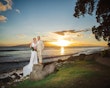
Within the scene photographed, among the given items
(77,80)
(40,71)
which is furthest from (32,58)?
(77,80)

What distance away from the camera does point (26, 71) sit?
13.7 m

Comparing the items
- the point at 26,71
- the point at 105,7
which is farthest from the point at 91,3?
the point at 26,71

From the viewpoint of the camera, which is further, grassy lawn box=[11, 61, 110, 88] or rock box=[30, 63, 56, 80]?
rock box=[30, 63, 56, 80]

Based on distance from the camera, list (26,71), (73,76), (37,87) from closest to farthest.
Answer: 1. (37,87)
2. (73,76)
3. (26,71)

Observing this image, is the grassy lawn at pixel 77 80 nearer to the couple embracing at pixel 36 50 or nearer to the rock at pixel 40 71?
the rock at pixel 40 71

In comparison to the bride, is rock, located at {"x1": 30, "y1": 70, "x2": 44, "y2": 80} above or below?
below

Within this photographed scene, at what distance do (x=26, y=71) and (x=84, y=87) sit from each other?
5.93 m

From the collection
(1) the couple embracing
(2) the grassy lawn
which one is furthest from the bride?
(2) the grassy lawn

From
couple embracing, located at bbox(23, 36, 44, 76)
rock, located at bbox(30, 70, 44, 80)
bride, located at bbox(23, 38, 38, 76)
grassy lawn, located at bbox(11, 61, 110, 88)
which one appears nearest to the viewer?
grassy lawn, located at bbox(11, 61, 110, 88)

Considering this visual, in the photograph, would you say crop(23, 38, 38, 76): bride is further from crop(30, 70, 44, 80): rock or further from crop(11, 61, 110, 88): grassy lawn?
crop(11, 61, 110, 88): grassy lawn

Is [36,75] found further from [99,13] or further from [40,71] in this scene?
[99,13]

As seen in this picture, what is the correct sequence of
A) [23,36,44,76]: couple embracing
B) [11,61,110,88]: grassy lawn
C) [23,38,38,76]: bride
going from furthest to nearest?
[23,38,38,76]: bride → [23,36,44,76]: couple embracing → [11,61,110,88]: grassy lawn

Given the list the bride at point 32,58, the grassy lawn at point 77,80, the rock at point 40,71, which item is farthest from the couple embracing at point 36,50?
the grassy lawn at point 77,80

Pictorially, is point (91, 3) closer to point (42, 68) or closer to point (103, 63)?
point (103, 63)
